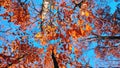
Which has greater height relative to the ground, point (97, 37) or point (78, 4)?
point (78, 4)

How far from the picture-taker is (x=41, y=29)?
9.24 m

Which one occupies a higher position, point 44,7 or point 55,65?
point 44,7

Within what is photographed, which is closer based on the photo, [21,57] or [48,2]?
[48,2]

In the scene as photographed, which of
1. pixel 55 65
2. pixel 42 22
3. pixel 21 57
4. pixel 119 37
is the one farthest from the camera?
pixel 21 57

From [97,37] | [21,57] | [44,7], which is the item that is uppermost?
[44,7]

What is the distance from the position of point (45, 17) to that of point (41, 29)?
1.99 feet

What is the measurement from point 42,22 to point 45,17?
0.31m

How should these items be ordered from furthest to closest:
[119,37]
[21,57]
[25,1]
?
[21,57]
[25,1]
[119,37]

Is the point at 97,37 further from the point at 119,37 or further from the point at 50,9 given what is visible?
the point at 50,9

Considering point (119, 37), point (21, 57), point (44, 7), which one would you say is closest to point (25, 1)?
point (44, 7)

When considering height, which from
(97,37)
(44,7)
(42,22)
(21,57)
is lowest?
(21,57)

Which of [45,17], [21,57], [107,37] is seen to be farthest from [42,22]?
[21,57]

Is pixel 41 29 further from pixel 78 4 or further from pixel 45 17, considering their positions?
pixel 78 4

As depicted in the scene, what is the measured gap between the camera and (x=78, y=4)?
10500 mm
